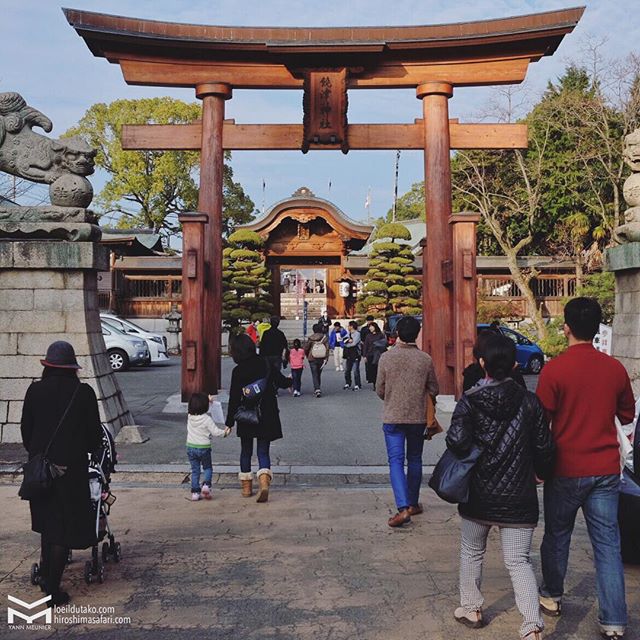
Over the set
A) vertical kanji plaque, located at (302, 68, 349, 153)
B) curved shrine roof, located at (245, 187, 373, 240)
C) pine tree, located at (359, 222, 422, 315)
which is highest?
curved shrine roof, located at (245, 187, 373, 240)

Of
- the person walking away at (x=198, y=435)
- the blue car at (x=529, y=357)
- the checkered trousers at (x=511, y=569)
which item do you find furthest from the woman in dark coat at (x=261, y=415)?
the blue car at (x=529, y=357)

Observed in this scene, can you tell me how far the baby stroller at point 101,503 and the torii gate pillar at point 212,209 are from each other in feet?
22.9

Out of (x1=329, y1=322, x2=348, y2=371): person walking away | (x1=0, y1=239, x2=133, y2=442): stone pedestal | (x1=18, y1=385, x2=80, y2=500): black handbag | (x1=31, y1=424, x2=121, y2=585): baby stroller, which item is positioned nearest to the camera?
(x1=18, y1=385, x2=80, y2=500): black handbag

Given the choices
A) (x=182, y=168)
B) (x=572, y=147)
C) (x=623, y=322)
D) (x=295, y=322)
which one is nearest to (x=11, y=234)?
(x=623, y=322)

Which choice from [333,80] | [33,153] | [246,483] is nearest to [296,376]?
[333,80]

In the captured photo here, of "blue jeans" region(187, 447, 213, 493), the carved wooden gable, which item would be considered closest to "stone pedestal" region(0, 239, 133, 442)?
"blue jeans" region(187, 447, 213, 493)

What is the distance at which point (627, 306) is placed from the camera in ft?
27.4

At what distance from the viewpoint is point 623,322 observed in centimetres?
841

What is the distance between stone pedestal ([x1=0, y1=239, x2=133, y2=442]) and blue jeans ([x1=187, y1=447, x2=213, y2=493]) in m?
2.64

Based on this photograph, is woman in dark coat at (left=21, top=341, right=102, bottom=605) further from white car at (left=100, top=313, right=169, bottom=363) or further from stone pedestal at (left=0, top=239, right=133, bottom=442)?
white car at (left=100, top=313, right=169, bottom=363)

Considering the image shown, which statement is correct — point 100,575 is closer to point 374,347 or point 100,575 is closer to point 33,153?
point 33,153

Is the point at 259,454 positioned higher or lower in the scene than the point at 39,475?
lower

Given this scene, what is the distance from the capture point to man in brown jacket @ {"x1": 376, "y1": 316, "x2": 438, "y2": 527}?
588 centimetres

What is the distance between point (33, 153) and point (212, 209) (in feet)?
12.1
